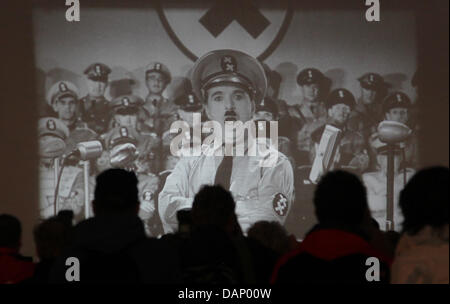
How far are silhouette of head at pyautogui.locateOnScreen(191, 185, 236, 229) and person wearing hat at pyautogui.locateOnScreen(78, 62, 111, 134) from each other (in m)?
3.38

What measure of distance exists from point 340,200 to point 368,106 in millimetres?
3765

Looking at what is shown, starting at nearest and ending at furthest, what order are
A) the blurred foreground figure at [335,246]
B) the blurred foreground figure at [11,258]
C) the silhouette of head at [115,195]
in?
the blurred foreground figure at [335,246] → the silhouette of head at [115,195] → the blurred foreground figure at [11,258]

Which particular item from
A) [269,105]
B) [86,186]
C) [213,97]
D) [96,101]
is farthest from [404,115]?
[86,186]

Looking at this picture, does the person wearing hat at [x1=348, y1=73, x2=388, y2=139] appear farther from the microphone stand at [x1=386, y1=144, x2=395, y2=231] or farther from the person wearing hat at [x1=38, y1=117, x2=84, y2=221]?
the person wearing hat at [x1=38, y1=117, x2=84, y2=221]

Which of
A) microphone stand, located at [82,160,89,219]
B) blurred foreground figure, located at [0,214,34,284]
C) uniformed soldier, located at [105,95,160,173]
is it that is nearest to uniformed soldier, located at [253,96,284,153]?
uniformed soldier, located at [105,95,160,173]

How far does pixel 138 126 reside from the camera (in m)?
5.43

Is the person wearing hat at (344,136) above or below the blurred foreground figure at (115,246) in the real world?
above

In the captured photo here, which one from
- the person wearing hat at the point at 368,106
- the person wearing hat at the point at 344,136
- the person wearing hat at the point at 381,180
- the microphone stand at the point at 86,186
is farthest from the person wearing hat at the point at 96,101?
the person wearing hat at the point at 381,180

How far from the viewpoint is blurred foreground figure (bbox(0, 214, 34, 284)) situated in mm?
2410

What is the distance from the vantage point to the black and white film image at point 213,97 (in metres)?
5.39

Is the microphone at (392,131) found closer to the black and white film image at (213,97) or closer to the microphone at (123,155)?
the black and white film image at (213,97)

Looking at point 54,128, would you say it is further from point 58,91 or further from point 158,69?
point 158,69
